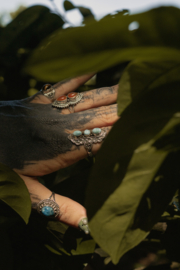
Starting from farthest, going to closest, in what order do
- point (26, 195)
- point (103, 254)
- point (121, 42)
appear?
point (103, 254) < point (26, 195) < point (121, 42)

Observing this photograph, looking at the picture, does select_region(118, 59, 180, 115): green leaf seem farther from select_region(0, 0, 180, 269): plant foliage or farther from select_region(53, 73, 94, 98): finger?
select_region(53, 73, 94, 98): finger

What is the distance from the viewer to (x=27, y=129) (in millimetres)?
875

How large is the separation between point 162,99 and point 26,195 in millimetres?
403

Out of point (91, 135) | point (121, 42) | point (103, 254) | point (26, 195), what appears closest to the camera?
point (121, 42)

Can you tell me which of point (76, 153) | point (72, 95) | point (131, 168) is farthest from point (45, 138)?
point (131, 168)

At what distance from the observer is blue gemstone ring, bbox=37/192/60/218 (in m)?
0.73

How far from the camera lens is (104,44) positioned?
24 centimetres

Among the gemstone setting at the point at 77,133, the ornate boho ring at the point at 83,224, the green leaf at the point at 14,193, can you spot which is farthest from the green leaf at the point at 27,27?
the ornate boho ring at the point at 83,224

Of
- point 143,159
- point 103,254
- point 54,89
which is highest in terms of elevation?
point 143,159

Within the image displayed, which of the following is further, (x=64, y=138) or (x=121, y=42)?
(x=64, y=138)

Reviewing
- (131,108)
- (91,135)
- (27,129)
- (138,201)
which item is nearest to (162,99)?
(131,108)

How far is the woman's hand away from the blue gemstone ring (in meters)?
0.12

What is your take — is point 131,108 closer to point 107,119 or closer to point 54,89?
point 107,119

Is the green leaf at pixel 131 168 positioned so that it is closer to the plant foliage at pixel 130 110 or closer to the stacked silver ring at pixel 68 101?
the plant foliage at pixel 130 110
